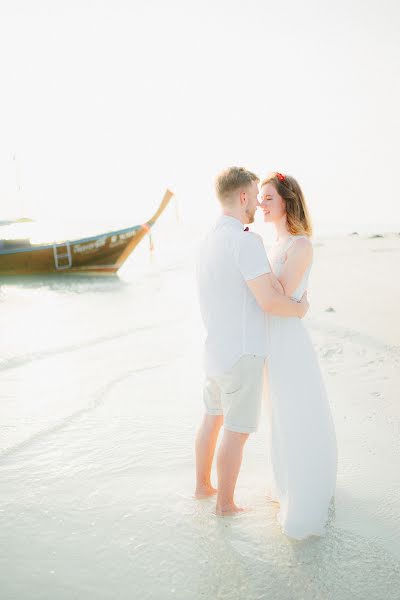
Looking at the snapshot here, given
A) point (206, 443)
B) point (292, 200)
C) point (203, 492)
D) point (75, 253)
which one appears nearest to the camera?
point (292, 200)

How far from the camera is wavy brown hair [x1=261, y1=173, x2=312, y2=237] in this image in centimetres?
274

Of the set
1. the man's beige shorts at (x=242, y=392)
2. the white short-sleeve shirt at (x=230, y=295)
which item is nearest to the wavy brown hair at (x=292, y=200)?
the white short-sleeve shirt at (x=230, y=295)

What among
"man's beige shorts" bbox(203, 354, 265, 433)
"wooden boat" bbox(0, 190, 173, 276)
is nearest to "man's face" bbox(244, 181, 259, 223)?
"man's beige shorts" bbox(203, 354, 265, 433)

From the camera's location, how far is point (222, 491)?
9.79 feet

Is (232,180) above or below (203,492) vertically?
above

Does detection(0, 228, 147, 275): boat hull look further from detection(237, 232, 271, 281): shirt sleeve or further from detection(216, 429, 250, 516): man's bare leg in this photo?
detection(237, 232, 271, 281): shirt sleeve

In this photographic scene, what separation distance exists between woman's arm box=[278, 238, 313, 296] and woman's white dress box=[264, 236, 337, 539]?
0.05m

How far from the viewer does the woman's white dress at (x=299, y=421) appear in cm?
268

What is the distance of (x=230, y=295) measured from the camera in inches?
104

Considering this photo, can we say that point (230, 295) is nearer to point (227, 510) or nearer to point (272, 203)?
point (272, 203)

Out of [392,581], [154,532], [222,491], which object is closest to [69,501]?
[154,532]

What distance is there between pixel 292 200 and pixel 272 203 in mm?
108

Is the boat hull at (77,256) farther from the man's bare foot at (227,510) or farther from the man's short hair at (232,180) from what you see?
the man's short hair at (232,180)

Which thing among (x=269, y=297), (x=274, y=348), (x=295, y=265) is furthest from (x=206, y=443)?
(x=295, y=265)
